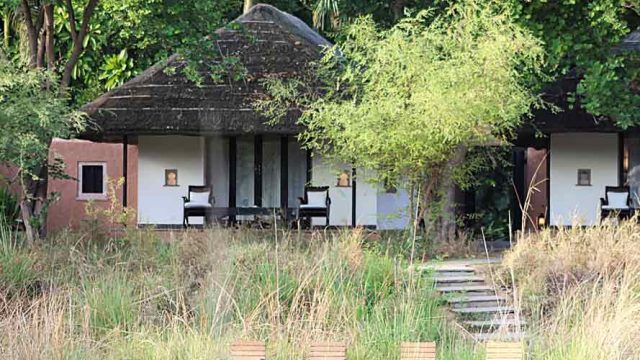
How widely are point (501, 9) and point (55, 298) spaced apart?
7305mm

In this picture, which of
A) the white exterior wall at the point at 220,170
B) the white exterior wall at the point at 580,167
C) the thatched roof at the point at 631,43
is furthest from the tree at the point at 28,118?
the thatched roof at the point at 631,43

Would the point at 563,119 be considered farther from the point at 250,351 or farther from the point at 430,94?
the point at 250,351

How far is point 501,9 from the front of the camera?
40.5 ft

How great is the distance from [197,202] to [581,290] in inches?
338

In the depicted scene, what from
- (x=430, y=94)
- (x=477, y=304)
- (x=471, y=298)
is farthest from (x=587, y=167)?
(x=477, y=304)

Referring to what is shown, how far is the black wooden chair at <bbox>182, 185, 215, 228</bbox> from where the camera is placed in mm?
15117

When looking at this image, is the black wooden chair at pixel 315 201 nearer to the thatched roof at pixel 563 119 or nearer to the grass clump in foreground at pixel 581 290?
the thatched roof at pixel 563 119

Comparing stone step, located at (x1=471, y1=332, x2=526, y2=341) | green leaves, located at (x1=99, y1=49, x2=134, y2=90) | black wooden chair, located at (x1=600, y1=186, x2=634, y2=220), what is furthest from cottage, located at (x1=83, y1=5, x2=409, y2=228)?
stone step, located at (x1=471, y1=332, x2=526, y2=341)

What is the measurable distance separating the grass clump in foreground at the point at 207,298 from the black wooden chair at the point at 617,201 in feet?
20.5

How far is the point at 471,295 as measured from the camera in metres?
9.87

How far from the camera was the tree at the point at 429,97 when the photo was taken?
1074 centimetres

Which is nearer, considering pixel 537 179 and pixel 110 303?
pixel 110 303

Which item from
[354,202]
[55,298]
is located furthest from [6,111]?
[354,202]

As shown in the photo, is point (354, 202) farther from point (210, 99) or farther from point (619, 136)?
point (619, 136)
